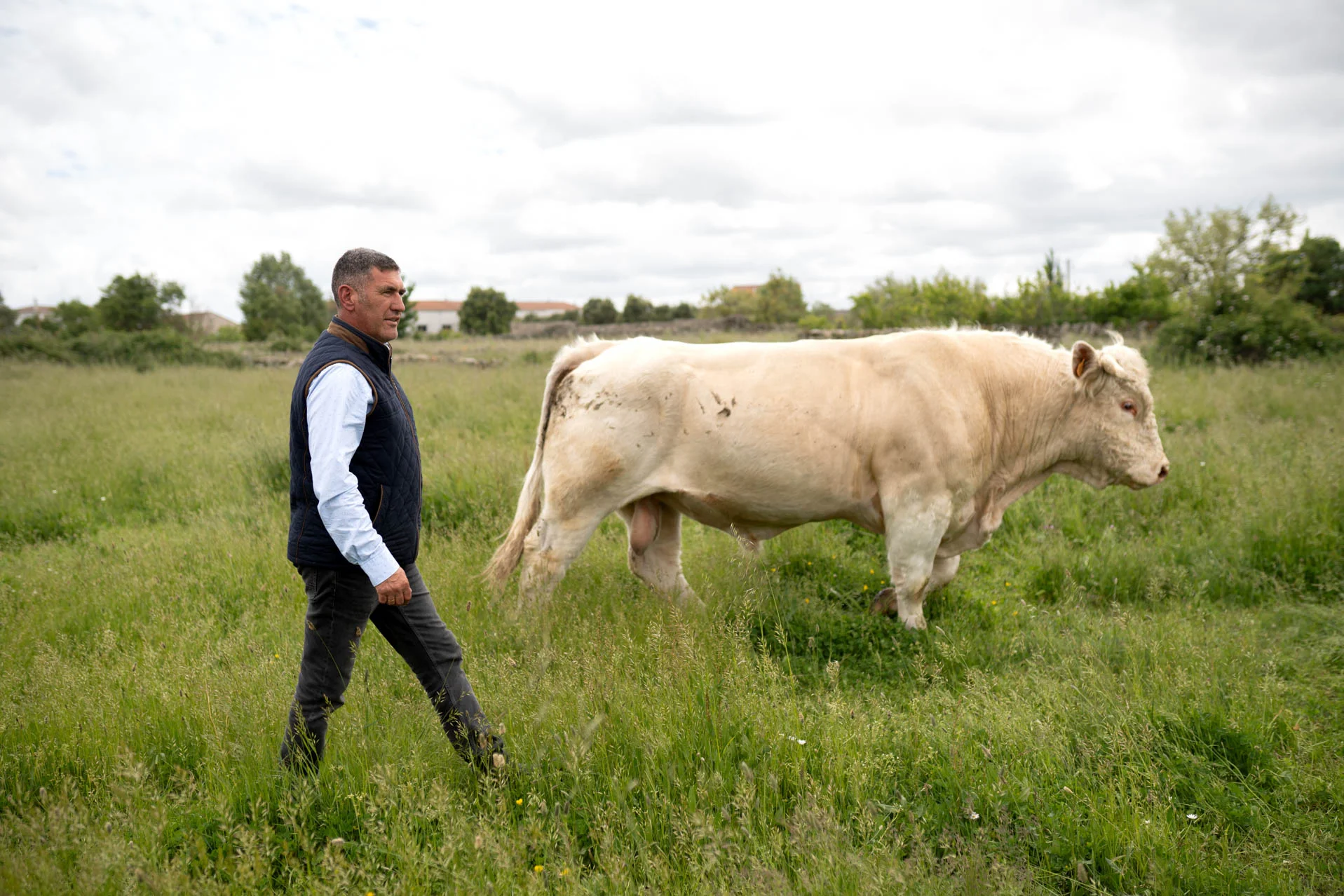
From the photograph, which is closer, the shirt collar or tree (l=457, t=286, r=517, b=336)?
the shirt collar

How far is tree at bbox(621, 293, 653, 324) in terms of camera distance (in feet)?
211

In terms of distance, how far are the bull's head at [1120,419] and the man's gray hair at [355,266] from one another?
4.61 metres

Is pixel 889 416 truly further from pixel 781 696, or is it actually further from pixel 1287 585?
pixel 1287 585

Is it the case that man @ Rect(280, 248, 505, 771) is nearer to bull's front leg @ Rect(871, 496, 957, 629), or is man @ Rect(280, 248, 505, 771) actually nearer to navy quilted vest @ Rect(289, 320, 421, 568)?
navy quilted vest @ Rect(289, 320, 421, 568)

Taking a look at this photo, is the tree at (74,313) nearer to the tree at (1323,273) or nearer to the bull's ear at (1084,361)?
the bull's ear at (1084,361)

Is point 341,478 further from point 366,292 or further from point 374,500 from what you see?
point 366,292

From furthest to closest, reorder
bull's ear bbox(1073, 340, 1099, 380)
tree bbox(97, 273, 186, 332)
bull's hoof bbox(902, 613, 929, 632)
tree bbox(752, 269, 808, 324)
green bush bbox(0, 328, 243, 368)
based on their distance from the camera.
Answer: tree bbox(752, 269, 808, 324)
tree bbox(97, 273, 186, 332)
green bush bbox(0, 328, 243, 368)
bull's ear bbox(1073, 340, 1099, 380)
bull's hoof bbox(902, 613, 929, 632)

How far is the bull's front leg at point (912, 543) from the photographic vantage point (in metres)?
5.04

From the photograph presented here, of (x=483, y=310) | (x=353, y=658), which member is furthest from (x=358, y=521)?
(x=483, y=310)

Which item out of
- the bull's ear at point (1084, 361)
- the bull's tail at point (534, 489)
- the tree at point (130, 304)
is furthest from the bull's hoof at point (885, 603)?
the tree at point (130, 304)

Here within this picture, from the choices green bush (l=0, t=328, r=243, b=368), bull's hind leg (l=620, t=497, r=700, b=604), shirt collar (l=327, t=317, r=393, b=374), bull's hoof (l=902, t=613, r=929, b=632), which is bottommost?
bull's hoof (l=902, t=613, r=929, b=632)

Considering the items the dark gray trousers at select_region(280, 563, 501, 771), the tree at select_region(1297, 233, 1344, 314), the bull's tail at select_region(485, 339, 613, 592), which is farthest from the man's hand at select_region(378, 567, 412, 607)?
the tree at select_region(1297, 233, 1344, 314)

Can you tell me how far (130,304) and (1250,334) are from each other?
47522 mm

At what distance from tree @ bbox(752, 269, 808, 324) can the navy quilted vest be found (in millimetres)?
60936
